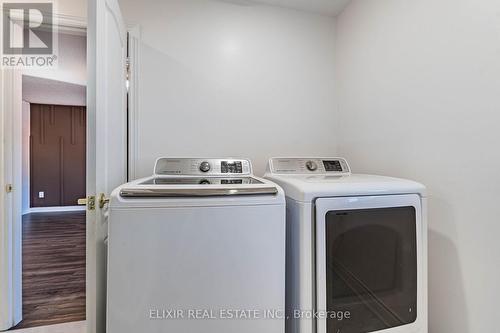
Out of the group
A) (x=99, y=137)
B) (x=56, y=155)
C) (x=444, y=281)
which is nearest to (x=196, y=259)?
(x=99, y=137)

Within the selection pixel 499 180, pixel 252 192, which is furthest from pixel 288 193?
pixel 499 180

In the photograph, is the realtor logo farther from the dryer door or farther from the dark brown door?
the dark brown door

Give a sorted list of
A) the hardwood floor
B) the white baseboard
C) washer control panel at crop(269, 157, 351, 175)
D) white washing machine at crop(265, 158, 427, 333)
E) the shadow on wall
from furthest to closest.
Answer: the white baseboard < the hardwood floor < washer control panel at crop(269, 157, 351, 175) < the shadow on wall < white washing machine at crop(265, 158, 427, 333)

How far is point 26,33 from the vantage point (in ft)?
6.27

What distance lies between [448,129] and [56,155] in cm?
667

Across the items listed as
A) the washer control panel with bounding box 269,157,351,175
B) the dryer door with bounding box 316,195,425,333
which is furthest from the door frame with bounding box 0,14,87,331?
the dryer door with bounding box 316,195,425,333

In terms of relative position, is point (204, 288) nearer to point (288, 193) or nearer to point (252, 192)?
point (252, 192)

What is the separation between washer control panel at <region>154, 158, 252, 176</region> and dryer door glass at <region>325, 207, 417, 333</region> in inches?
29.4

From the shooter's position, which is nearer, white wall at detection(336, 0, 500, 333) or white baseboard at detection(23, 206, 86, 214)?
white wall at detection(336, 0, 500, 333)

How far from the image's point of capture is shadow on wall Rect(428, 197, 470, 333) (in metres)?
1.16

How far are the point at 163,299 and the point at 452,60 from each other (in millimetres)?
1672

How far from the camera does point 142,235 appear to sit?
915mm

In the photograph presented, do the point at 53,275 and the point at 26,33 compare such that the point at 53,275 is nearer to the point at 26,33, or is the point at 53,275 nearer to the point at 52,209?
the point at 26,33

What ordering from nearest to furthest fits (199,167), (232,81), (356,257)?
(356,257) → (199,167) → (232,81)
